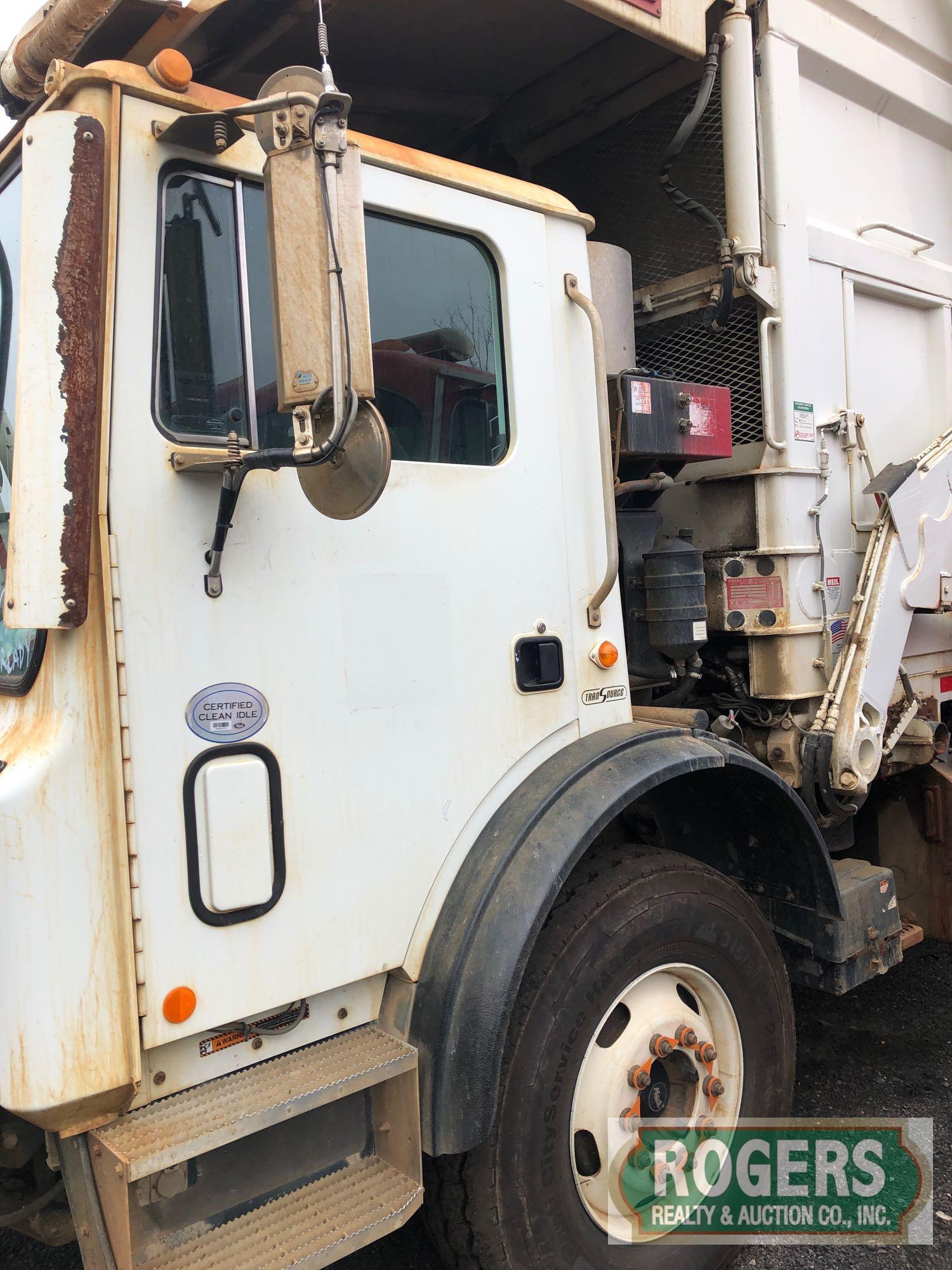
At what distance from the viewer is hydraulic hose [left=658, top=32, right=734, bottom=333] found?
274cm

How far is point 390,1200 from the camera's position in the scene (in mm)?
1846

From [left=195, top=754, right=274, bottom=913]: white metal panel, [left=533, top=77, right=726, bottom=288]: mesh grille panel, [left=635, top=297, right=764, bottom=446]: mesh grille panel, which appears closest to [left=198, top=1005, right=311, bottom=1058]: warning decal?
[left=195, top=754, right=274, bottom=913]: white metal panel

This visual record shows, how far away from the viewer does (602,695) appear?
238cm

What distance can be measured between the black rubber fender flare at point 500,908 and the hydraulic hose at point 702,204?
131 cm

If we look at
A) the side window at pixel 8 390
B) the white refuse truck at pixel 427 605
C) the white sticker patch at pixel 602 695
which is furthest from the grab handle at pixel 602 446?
the side window at pixel 8 390

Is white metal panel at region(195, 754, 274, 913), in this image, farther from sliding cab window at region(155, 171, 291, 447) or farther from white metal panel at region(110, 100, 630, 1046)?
sliding cab window at region(155, 171, 291, 447)

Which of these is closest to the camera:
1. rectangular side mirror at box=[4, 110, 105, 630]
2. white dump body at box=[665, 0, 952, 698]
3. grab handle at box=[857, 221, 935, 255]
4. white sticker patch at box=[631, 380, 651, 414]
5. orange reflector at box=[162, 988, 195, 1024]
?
rectangular side mirror at box=[4, 110, 105, 630]

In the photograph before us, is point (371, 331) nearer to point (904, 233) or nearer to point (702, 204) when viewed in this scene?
point (702, 204)

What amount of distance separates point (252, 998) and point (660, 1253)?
133cm

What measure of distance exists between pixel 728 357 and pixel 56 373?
6.71ft

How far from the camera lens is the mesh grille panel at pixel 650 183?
2.95m

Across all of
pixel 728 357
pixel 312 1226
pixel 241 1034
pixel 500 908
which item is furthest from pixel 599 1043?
pixel 728 357

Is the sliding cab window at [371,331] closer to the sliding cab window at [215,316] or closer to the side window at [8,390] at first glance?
the sliding cab window at [215,316]

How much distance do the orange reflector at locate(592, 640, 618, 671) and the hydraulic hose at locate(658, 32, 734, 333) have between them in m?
1.12
